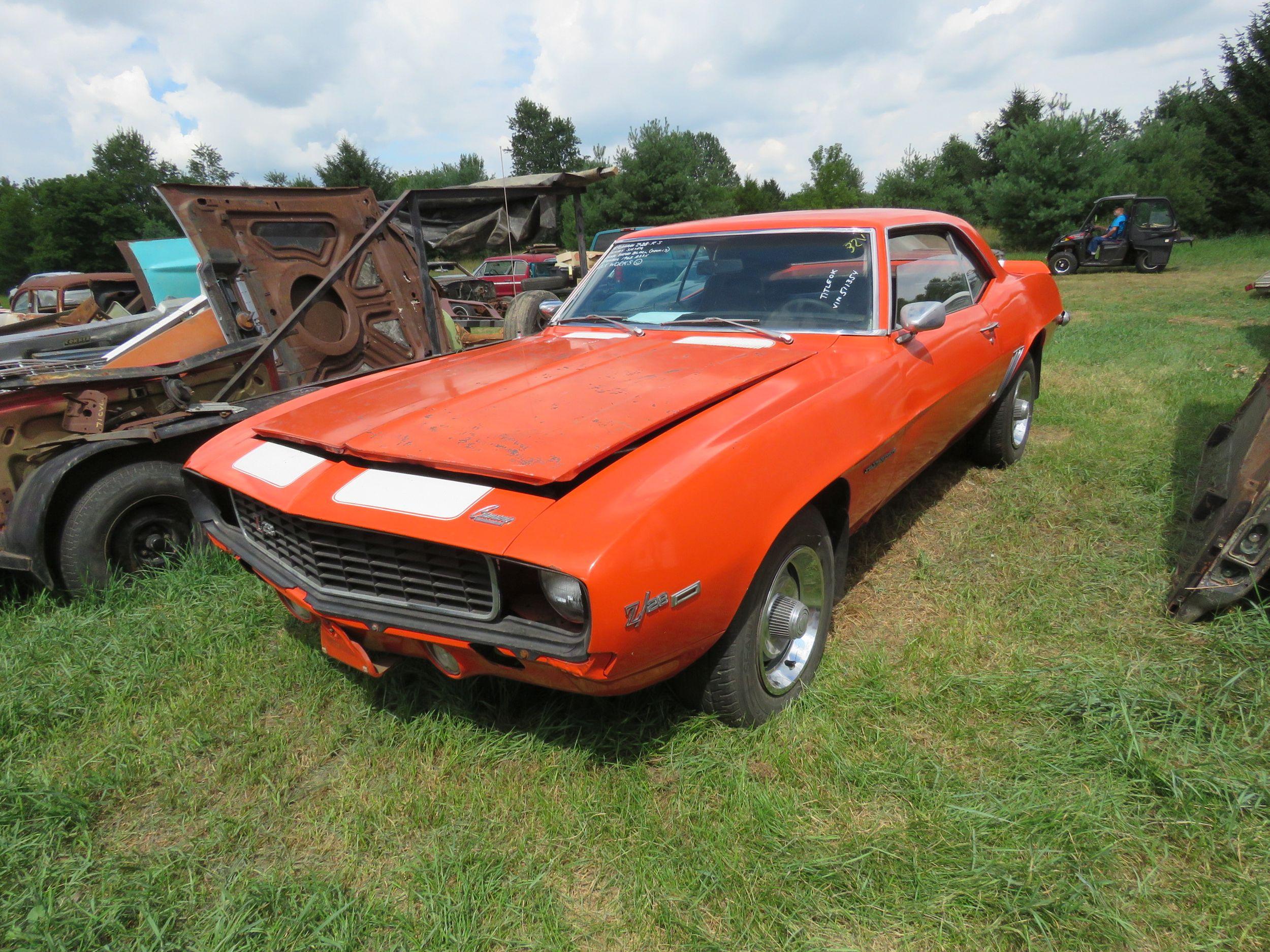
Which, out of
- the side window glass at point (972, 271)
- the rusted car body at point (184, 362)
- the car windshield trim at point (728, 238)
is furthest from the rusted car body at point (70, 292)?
the side window glass at point (972, 271)

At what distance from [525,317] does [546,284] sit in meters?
1.31

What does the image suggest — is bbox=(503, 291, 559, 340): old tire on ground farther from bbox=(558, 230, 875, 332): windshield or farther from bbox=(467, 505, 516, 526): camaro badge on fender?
bbox=(467, 505, 516, 526): camaro badge on fender

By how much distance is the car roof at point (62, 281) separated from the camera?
825 cm

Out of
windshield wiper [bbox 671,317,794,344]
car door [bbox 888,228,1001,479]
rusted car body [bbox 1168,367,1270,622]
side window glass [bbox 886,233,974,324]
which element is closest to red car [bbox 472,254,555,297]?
side window glass [bbox 886,233,974,324]

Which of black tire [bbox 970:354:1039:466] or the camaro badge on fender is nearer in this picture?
the camaro badge on fender

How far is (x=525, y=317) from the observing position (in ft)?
15.7

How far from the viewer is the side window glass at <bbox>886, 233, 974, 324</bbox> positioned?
3.16 meters

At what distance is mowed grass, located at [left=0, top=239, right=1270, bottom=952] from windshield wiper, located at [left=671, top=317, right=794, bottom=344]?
1107 mm

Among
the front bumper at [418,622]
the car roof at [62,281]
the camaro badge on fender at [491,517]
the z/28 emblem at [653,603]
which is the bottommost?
the front bumper at [418,622]

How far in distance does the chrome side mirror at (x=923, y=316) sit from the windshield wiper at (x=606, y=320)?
106 cm

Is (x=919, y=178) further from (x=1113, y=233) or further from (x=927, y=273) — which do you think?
(x=927, y=273)

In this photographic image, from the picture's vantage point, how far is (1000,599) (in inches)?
118

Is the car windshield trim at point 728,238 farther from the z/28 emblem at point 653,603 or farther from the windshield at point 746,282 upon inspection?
the z/28 emblem at point 653,603

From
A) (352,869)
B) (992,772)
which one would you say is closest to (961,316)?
(992,772)
